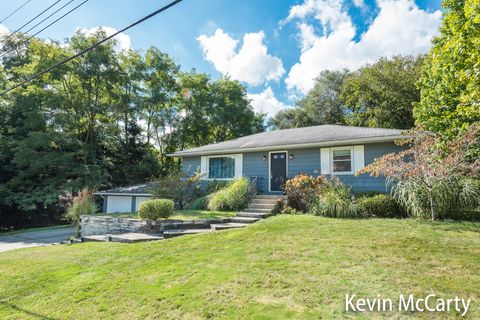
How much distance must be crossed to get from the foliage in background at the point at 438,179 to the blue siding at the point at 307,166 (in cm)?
160

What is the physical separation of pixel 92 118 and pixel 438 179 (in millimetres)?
21125

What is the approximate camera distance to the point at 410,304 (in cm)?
303

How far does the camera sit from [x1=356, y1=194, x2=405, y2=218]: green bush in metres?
8.55

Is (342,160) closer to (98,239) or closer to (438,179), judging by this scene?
(438,179)

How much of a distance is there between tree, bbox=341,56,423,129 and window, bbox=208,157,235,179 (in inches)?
545

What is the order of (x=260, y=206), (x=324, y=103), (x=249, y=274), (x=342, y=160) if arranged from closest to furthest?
(x=249, y=274)
(x=260, y=206)
(x=342, y=160)
(x=324, y=103)

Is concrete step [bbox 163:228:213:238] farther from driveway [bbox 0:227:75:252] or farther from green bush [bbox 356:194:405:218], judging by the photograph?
driveway [bbox 0:227:75:252]

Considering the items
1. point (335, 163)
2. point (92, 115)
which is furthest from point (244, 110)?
point (335, 163)

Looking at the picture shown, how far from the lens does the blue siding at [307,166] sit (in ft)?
33.2

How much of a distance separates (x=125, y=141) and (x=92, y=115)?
319cm

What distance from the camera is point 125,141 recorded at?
74.0ft

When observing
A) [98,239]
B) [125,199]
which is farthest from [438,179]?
[125,199]

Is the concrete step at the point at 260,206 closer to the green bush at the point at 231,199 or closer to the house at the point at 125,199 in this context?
the green bush at the point at 231,199

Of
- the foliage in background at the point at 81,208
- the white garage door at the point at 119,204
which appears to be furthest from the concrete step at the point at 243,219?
the white garage door at the point at 119,204
